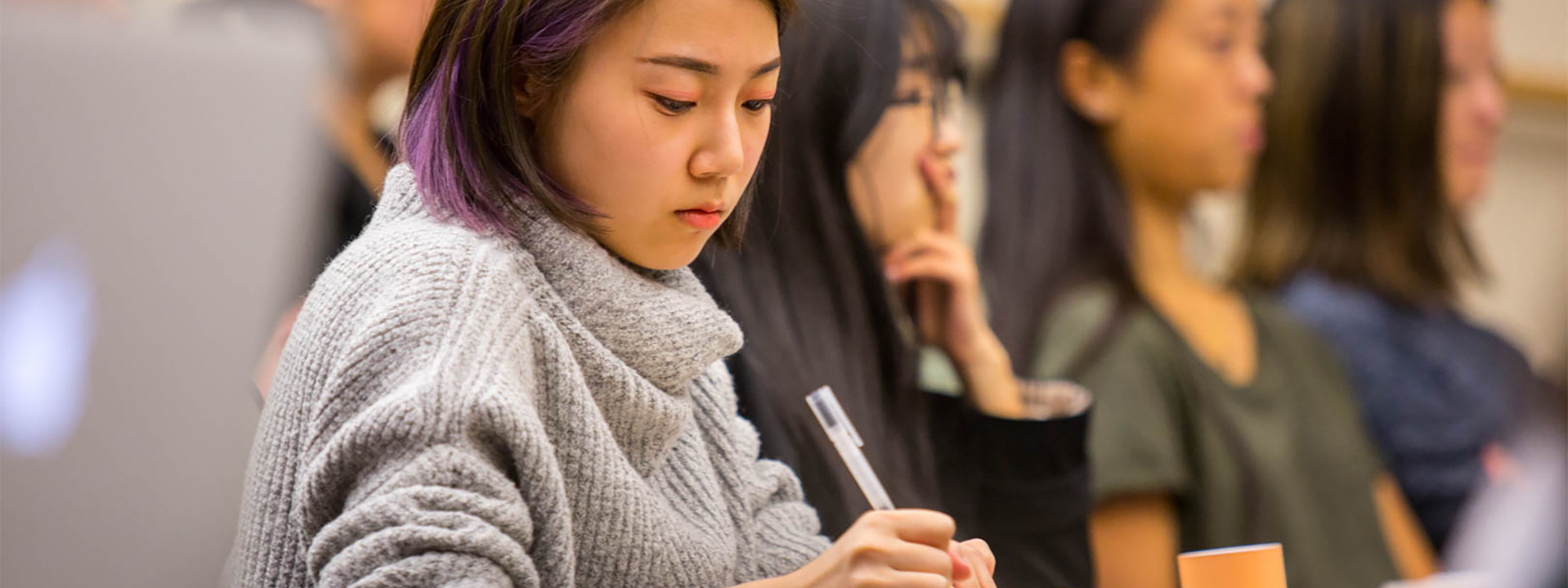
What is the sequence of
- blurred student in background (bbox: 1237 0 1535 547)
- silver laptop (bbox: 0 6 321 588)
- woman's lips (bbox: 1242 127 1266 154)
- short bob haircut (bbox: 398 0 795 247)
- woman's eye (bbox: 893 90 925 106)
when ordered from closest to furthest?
silver laptop (bbox: 0 6 321 588), short bob haircut (bbox: 398 0 795 247), woman's eye (bbox: 893 90 925 106), woman's lips (bbox: 1242 127 1266 154), blurred student in background (bbox: 1237 0 1535 547)

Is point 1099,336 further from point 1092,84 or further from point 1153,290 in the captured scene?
point 1092,84

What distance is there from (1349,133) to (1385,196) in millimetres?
82

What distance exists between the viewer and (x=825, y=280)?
88 cm

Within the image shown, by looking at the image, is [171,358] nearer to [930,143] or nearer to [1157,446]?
[930,143]

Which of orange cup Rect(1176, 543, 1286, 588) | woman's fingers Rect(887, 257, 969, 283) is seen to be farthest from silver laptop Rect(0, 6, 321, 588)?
woman's fingers Rect(887, 257, 969, 283)

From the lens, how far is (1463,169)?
5.59ft

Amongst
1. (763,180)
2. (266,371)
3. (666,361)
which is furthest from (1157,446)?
(266,371)

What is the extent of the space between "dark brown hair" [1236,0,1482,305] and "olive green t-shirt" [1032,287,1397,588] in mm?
239

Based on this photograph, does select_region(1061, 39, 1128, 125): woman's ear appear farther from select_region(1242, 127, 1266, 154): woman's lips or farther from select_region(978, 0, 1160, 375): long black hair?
select_region(1242, 127, 1266, 154): woman's lips

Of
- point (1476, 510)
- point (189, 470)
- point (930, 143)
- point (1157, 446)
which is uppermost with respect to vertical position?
point (930, 143)

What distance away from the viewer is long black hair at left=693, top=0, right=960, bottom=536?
774 mm

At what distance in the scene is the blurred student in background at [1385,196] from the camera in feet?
5.16

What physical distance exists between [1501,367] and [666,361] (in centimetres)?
133

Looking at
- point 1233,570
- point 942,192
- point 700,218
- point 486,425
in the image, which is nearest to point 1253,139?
point 942,192
